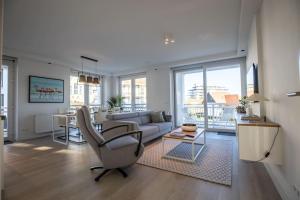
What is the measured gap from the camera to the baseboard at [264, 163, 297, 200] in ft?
5.13

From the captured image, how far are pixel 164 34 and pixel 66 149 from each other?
11.2 ft

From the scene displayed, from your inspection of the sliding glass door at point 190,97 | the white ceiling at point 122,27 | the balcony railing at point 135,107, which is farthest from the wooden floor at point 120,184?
the balcony railing at point 135,107

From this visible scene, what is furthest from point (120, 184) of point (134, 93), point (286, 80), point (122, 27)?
point (134, 93)

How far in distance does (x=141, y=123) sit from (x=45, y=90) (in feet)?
11.2

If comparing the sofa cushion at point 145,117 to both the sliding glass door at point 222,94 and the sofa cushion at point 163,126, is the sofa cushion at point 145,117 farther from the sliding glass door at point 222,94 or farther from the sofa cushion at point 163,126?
the sliding glass door at point 222,94

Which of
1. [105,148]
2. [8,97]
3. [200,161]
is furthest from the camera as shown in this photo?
[8,97]

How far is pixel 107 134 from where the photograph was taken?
3.46 m

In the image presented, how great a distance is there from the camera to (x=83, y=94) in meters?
6.55

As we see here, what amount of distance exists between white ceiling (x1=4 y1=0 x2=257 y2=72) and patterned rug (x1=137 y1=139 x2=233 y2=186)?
2562 millimetres

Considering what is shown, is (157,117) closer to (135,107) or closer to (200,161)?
(200,161)

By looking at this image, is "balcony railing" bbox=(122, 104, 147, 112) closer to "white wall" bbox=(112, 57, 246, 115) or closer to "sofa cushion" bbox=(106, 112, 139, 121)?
"white wall" bbox=(112, 57, 246, 115)

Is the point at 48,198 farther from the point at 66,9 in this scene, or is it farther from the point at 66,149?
the point at 66,9

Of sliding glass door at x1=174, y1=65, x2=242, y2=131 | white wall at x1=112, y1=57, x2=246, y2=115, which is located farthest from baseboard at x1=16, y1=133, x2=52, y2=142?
sliding glass door at x1=174, y1=65, x2=242, y2=131

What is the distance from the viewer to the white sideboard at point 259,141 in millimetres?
1822
